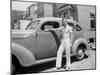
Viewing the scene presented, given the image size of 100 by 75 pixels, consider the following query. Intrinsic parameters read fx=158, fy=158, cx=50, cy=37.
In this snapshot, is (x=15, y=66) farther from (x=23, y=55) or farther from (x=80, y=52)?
(x=80, y=52)

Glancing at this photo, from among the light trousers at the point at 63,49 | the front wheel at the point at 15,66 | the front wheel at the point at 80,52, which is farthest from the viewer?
the front wheel at the point at 80,52

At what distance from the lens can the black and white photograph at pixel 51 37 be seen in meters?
2.42

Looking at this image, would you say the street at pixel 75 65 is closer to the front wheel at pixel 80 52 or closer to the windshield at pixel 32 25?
the front wheel at pixel 80 52

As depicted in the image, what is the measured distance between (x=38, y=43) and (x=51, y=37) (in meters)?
0.24

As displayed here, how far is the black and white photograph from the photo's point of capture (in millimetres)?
2422

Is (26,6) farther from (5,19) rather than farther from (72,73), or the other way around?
(72,73)

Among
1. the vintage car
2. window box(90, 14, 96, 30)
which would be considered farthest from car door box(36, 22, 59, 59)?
window box(90, 14, 96, 30)

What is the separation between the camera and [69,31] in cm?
267

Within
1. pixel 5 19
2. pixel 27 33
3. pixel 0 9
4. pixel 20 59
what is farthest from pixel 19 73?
pixel 0 9

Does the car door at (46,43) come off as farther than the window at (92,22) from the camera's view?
No

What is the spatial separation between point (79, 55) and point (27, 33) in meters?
0.98

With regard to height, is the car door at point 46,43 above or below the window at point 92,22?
below

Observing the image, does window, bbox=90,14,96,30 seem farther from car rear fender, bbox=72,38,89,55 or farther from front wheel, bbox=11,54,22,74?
front wheel, bbox=11,54,22,74

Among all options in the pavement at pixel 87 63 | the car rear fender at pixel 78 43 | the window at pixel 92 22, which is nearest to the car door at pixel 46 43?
the car rear fender at pixel 78 43
